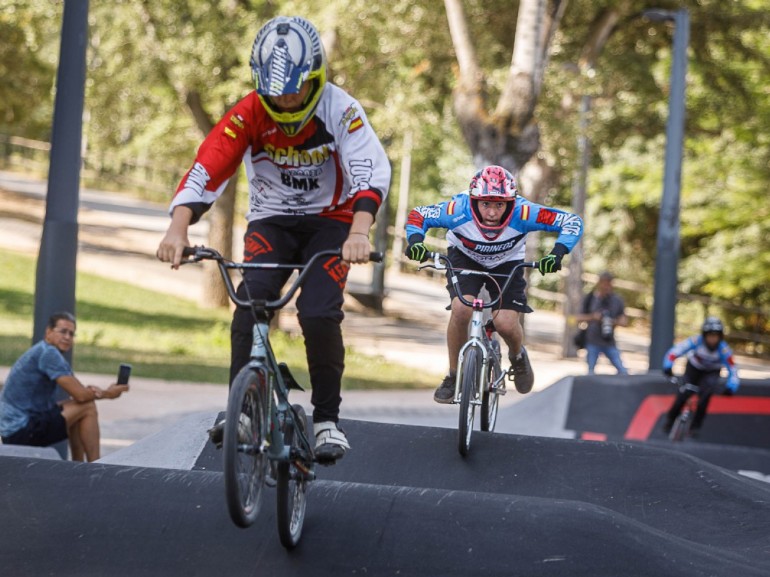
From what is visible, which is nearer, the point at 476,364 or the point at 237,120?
the point at 237,120

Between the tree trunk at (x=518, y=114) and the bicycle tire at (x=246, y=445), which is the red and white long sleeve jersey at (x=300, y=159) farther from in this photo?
the tree trunk at (x=518, y=114)

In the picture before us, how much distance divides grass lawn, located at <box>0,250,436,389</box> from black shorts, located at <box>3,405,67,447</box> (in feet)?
28.1

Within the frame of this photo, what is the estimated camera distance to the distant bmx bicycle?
569 inches

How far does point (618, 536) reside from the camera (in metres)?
5.46

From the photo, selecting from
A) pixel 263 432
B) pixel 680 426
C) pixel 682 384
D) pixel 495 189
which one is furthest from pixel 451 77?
pixel 263 432

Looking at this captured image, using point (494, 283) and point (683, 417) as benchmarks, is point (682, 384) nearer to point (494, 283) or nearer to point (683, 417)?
point (683, 417)

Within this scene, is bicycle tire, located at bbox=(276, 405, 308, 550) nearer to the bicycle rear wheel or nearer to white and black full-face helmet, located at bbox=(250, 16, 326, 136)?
white and black full-face helmet, located at bbox=(250, 16, 326, 136)

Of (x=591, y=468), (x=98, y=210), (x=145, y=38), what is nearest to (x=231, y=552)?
(x=591, y=468)

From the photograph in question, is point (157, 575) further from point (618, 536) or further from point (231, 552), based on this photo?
point (618, 536)

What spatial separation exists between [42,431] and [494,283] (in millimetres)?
3619

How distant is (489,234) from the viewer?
28.5 feet

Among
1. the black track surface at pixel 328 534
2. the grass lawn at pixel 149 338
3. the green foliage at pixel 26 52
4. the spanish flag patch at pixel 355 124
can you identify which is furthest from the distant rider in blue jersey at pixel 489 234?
the green foliage at pixel 26 52

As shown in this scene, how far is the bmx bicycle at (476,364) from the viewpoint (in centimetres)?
815

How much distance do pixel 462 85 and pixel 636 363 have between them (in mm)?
12733
